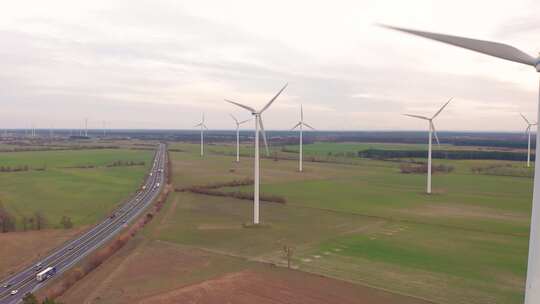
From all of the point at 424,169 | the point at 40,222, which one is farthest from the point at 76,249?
the point at 424,169

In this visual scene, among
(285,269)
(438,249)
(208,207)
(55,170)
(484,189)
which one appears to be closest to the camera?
(285,269)

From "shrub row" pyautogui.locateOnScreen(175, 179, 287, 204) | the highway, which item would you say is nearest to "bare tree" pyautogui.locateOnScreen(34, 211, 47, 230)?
the highway

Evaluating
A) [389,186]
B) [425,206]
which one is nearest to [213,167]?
[389,186]

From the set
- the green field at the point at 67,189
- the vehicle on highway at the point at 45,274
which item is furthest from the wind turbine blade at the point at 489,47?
the green field at the point at 67,189

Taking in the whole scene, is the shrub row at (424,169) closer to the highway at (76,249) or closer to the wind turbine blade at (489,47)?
the highway at (76,249)

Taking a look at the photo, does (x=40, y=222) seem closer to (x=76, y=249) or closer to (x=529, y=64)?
(x=76, y=249)

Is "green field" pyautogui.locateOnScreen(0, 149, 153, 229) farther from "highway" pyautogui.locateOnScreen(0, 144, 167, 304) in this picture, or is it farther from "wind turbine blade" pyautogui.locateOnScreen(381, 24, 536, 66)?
"wind turbine blade" pyautogui.locateOnScreen(381, 24, 536, 66)

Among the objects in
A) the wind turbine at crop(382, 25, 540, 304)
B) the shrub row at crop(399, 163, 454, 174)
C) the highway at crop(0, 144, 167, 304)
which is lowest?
the highway at crop(0, 144, 167, 304)

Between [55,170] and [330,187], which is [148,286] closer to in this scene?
[330,187]
